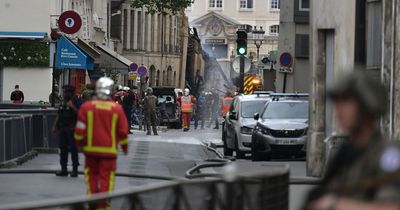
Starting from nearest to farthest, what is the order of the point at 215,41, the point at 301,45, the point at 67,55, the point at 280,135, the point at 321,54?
the point at 321,54 < the point at 67,55 < the point at 280,135 < the point at 301,45 < the point at 215,41

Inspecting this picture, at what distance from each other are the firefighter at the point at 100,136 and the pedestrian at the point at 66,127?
7.24 meters

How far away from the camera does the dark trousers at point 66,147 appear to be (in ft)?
72.0

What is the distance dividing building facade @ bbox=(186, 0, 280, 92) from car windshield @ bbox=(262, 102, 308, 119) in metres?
127

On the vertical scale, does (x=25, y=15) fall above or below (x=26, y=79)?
above

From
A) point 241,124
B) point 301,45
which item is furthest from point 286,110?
point 301,45

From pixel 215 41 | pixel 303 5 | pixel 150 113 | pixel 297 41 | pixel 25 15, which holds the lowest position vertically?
pixel 150 113

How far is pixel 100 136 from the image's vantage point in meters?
14.7

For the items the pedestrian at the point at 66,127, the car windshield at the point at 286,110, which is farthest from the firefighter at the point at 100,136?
the car windshield at the point at 286,110

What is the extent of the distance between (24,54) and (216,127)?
1280cm

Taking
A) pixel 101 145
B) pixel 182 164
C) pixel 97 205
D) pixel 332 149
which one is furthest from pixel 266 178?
pixel 182 164

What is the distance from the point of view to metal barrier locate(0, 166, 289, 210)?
26.7 ft

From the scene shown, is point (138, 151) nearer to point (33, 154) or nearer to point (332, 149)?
point (33, 154)

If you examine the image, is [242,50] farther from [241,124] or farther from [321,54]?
[321,54]

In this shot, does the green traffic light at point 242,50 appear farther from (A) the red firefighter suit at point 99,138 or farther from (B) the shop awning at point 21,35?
(A) the red firefighter suit at point 99,138
